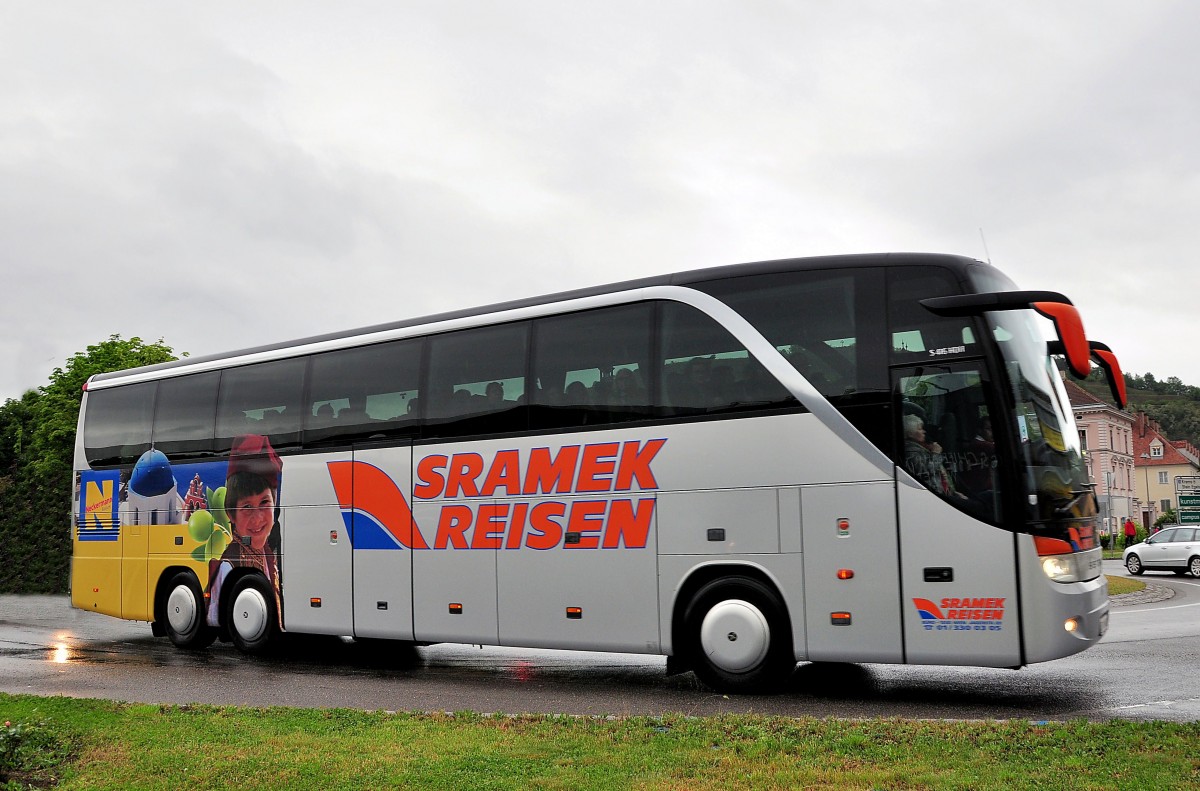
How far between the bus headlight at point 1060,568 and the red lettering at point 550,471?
473cm

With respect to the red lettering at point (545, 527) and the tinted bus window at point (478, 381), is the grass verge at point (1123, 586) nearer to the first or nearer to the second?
the red lettering at point (545, 527)

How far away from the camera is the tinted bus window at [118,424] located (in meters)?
16.8

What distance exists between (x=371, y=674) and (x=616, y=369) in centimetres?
519

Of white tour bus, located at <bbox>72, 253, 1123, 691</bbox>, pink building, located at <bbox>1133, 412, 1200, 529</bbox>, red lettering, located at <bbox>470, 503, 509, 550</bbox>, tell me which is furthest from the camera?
pink building, located at <bbox>1133, 412, 1200, 529</bbox>

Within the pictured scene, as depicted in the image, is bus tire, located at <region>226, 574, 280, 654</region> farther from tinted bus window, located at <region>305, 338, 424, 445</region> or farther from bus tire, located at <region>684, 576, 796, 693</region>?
bus tire, located at <region>684, 576, 796, 693</region>

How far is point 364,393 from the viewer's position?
1387 cm

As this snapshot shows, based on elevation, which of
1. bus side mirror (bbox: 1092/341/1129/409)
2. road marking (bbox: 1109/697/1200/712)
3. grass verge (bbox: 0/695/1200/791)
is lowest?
road marking (bbox: 1109/697/1200/712)

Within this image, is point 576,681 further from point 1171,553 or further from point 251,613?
point 1171,553

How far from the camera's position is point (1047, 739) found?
7254mm

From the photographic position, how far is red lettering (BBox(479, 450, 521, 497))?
12172mm

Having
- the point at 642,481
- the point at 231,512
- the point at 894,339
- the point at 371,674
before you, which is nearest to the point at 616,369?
the point at 642,481

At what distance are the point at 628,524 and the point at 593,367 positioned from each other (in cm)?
167

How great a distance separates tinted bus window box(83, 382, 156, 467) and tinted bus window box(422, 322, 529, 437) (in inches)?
237

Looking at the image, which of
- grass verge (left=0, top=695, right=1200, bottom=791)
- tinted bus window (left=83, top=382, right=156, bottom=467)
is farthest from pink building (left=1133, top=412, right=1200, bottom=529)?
grass verge (left=0, top=695, right=1200, bottom=791)
